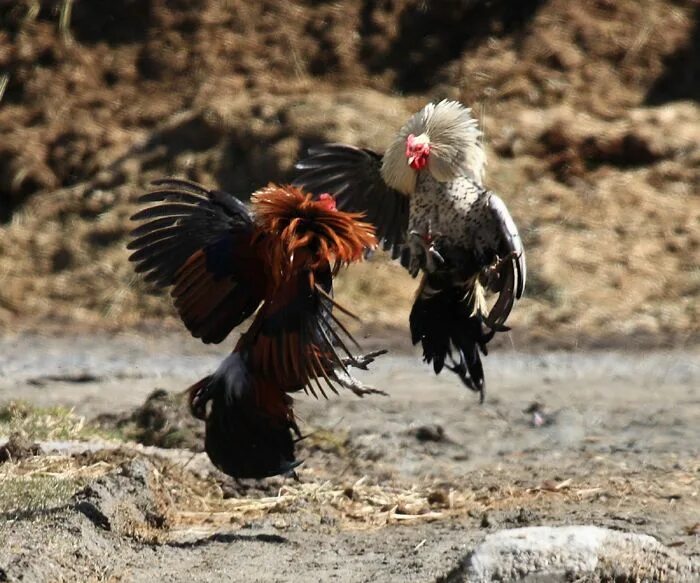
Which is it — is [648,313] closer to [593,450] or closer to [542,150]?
[542,150]

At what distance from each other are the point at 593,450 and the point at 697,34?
8943mm

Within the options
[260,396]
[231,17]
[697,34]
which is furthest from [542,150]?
[260,396]

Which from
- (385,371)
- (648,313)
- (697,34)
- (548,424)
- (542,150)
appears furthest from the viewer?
(697,34)

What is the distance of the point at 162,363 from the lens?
11.2 meters

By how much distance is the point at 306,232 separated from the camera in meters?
5.98

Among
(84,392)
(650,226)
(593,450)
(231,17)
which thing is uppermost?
(231,17)

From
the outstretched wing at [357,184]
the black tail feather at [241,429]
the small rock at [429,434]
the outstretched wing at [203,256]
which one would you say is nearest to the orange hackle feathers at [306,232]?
the outstretched wing at [203,256]

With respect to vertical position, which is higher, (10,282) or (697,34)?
(697,34)

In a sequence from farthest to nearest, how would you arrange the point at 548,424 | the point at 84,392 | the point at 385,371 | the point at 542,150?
the point at 542,150, the point at 385,371, the point at 84,392, the point at 548,424

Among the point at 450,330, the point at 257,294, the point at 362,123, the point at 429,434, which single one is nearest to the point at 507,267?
the point at 450,330

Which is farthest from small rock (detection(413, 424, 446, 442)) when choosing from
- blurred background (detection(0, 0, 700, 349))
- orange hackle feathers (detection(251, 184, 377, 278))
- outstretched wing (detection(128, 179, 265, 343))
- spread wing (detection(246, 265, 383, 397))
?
blurred background (detection(0, 0, 700, 349))

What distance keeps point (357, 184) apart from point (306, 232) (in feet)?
6.57

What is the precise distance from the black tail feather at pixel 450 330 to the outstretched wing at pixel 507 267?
539 millimetres

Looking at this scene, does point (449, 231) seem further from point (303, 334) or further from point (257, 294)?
point (303, 334)
